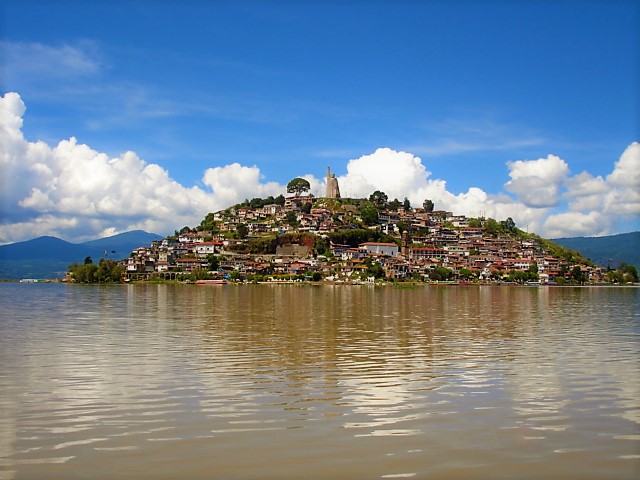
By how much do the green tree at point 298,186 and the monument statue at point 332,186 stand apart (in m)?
6.16

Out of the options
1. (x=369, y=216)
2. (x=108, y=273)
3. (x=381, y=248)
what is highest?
(x=369, y=216)

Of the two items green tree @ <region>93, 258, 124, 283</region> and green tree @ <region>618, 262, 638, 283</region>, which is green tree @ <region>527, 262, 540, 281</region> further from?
green tree @ <region>93, 258, 124, 283</region>

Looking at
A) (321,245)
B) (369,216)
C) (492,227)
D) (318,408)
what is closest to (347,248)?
(321,245)

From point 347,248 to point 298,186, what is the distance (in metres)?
53.8

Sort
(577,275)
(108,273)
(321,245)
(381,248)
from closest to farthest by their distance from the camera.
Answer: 1. (108,273)
2. (577,275)
3. (321,245)
4. (381,248)

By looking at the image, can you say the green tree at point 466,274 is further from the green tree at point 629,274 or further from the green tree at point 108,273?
the green tree at point 108,273

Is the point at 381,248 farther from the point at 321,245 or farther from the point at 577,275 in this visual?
the point at 577,275

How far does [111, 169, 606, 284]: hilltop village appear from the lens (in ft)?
385

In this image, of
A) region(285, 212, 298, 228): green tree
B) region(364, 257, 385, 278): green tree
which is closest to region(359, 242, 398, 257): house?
region(364, 257, 385, 278): green tree

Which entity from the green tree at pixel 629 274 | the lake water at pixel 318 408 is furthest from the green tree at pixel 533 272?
the lake water at pixel 318 408

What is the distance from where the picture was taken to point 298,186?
181 m

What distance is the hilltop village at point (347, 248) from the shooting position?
11744cm

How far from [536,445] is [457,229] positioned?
163m

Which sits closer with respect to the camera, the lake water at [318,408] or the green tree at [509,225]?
the lake water at [318,408]
